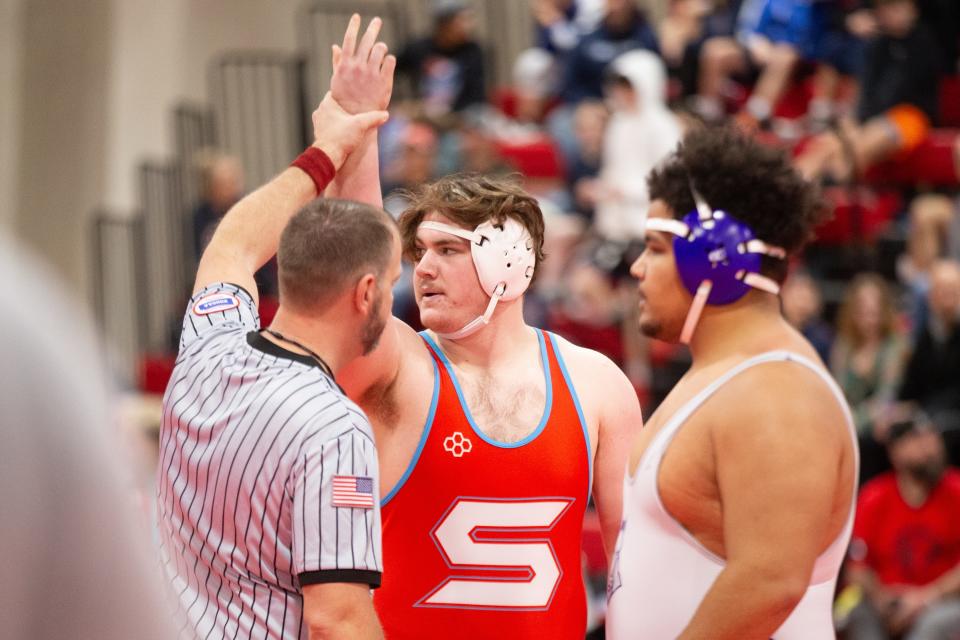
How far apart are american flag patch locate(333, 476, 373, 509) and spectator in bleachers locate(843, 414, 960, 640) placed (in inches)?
200

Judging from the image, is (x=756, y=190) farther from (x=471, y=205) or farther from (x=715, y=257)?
(x=471, y=205)

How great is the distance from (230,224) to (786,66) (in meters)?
7.91

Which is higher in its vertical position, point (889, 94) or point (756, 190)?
point (756, 190)

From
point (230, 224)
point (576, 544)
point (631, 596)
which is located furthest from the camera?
point (576, 544)

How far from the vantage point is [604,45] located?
37.3 feet

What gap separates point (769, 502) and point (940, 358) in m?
5.39

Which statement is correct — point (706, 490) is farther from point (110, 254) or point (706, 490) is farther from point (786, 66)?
point (110, 254)

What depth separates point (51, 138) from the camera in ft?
44.6

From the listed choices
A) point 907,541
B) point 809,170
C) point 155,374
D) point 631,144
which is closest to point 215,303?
point 907,541

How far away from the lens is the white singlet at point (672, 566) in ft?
9.40

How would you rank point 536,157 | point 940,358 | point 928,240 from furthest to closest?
point 536,157 < point 928,240 < point 940,358

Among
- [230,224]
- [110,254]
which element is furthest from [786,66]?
[230,224]

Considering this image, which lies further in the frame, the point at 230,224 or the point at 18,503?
the point at 230,224

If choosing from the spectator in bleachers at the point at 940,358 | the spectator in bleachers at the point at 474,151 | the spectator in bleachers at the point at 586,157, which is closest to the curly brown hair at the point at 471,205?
the spectator in bleachers at the point at 940,358
